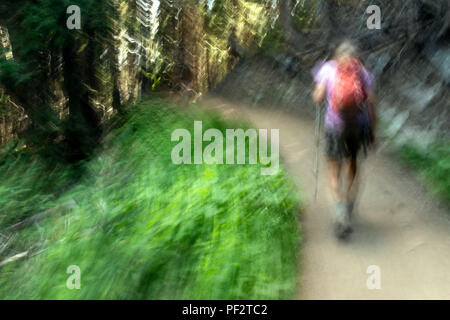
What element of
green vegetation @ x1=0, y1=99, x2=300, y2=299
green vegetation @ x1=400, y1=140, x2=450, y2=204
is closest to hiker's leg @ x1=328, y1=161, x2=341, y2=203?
green vegetation @ x1=0, y1=99, x2=300, y2=299

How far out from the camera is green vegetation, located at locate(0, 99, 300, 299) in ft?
13.4

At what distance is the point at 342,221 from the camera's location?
191 inches

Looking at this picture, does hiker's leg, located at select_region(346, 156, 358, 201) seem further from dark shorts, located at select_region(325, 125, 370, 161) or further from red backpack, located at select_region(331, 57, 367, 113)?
red backpack, located at select_region(331, 57, 367, 113)

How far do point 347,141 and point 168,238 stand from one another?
2.23m

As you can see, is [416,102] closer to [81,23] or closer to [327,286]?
[327,286]

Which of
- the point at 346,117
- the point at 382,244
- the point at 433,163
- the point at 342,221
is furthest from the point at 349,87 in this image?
the point at 433,163

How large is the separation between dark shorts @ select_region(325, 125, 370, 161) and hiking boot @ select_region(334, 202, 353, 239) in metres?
0.57

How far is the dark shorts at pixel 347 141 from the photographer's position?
4.84 meters

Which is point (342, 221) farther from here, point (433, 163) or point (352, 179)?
point (433, 163)

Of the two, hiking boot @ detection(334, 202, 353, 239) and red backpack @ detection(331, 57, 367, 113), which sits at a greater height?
red backpack @ detection(331, 57, 367, 113)

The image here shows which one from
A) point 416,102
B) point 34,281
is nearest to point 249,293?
point 34,281

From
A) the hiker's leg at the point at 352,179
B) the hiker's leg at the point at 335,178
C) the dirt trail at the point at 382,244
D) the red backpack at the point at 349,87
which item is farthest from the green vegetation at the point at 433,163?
the red backpack at the point at 349,87

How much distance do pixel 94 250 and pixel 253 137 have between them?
4.50 m

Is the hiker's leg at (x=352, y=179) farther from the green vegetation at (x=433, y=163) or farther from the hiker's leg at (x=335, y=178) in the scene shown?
the green vegetation at (x=433, y=163)
